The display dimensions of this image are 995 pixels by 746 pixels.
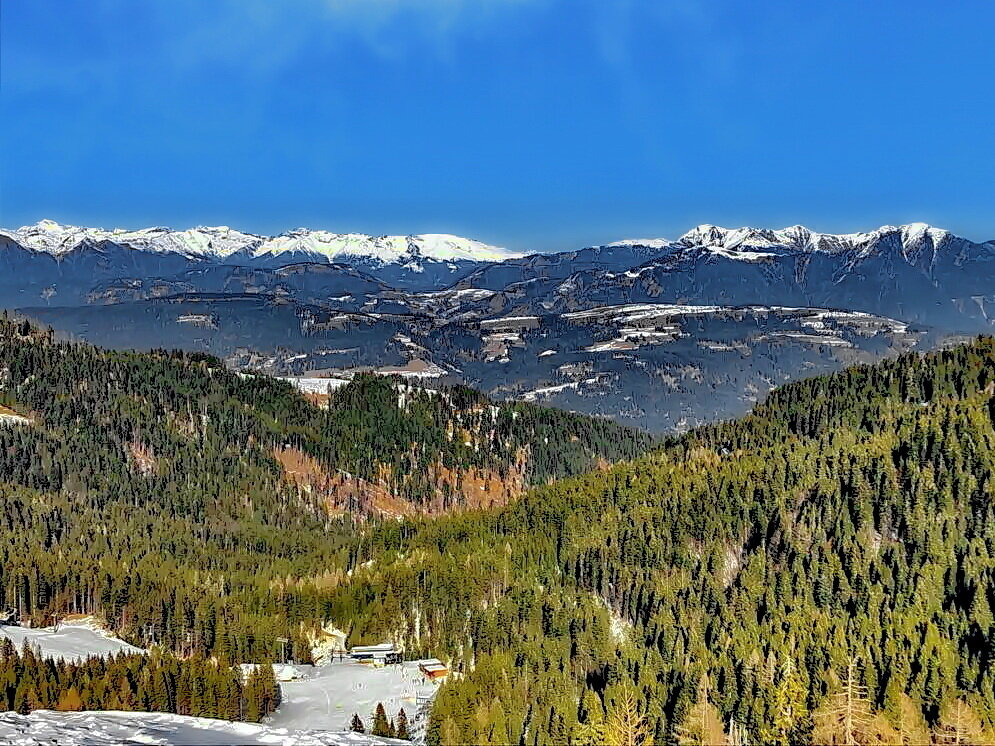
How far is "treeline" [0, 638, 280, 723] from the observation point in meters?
148

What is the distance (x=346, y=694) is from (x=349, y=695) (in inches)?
37.5

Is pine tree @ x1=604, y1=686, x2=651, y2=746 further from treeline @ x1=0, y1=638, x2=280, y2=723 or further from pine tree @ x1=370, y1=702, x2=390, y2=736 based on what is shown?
treeline @ x1=0, y1=638, x2=280, y2=723

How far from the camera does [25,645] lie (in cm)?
18400

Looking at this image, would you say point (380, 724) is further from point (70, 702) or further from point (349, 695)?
point (70, 702)

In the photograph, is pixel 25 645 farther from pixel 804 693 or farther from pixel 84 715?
pixel 804 693

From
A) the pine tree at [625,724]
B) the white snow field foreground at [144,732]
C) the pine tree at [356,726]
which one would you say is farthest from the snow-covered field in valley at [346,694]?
the pine tree at [625,724]

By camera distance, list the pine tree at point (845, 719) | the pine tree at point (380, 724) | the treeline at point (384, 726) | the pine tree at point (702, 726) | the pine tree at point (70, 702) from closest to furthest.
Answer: the pine tree at point (845, 719)
the pine tree at point (702, 726)
the pine tree at point (380, 724)
the treeline at point (384, 726)
the pine tree at point (70, 702)

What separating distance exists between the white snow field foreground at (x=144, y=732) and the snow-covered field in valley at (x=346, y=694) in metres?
13.6

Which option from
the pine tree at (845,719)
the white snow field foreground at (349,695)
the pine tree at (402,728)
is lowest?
the white snow field foreground at (349,695)

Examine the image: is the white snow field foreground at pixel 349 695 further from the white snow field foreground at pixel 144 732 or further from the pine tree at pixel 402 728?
the white snow field foreground at pixel 144 732

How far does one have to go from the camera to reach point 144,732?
438 feet

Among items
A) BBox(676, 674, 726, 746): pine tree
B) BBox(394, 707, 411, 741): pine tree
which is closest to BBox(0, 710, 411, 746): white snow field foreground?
BBox(394, 707, 411, 741): pine tree

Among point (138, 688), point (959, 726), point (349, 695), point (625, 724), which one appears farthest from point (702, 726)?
point (138, 688)

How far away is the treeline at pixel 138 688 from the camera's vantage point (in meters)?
148
